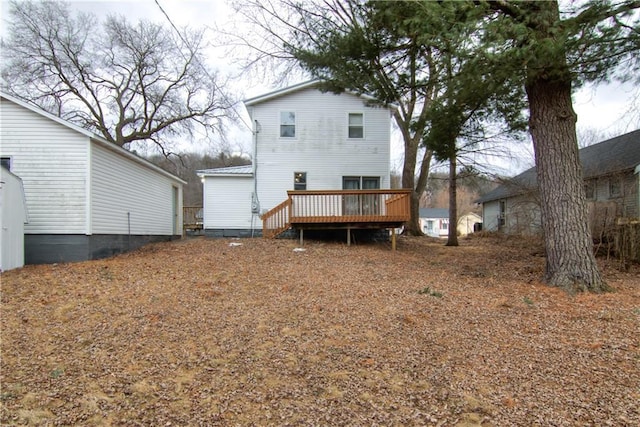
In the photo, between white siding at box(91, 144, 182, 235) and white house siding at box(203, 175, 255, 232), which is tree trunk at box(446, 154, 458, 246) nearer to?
white house siding at box(203, 175, 255, 232)

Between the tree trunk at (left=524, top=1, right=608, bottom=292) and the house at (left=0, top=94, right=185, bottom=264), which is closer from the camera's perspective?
the tree trunk at (left=524, top=1, right=608, bottom=292)

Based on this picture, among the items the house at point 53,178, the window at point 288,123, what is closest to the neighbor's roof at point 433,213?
the window at point 288,123

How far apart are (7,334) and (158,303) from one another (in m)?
1.52

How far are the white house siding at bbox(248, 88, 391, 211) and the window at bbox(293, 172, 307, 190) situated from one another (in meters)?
0.12

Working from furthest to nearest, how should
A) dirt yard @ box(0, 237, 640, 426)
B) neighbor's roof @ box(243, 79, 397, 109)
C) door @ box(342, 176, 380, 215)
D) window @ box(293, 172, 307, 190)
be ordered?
1. window @ box(293, 172, 307, 190)
2. neighbor's roof @ box(243, 79, 397, 109)
3. door @ box(342, 176, 380, 215)
4. dirt yard @ box(0, 237, 640, 426)

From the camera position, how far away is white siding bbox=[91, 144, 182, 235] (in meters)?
8.65

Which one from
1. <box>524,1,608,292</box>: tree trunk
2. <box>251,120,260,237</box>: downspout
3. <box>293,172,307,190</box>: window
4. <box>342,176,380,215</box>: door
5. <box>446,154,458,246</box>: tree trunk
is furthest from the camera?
<box>446,154,458,246</box>: tree trunk

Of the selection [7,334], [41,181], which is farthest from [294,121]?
[7,334]

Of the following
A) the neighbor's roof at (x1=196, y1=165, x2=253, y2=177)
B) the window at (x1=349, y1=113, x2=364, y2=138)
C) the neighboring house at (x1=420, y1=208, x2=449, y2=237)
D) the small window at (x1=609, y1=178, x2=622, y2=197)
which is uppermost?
the window at (x1=349, y1=113, x2=364, y2=138)

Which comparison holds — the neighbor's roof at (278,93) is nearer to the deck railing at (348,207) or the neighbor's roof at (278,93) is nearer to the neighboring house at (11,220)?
the deck railing at (348,207)

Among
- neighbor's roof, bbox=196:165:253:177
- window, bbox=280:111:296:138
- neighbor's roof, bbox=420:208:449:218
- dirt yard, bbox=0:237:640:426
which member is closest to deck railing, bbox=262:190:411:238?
neighbor's roof, bbox=196:165:253:177

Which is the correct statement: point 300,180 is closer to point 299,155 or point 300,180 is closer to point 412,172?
point 299,155

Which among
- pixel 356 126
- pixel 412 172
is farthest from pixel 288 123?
pixel 412 172

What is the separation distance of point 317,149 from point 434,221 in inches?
1239
